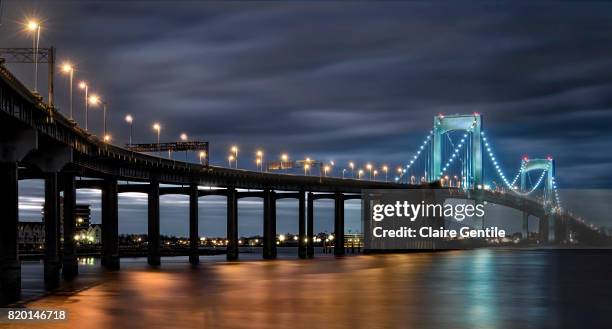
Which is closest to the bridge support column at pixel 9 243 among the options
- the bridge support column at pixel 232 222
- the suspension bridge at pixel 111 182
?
the suspension bridge at pixel 111 182

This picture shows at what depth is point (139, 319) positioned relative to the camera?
4356cm

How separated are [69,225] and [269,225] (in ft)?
247

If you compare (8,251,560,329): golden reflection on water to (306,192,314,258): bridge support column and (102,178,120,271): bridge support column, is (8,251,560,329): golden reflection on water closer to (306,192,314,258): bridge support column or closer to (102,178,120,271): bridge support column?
(102,178,120,271): bridge support column

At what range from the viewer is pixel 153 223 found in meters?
112

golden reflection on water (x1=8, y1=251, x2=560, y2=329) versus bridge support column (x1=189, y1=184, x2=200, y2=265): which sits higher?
bridge support column (x1=189, y1=184, x2=200, y2=265)

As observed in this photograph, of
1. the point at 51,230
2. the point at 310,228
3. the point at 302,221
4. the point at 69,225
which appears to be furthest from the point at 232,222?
the point at 51,230

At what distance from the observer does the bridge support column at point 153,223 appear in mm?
111938

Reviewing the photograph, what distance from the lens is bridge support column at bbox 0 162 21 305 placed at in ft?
172

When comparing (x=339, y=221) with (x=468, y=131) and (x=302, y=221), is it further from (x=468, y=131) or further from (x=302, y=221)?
(x=468, y=131)

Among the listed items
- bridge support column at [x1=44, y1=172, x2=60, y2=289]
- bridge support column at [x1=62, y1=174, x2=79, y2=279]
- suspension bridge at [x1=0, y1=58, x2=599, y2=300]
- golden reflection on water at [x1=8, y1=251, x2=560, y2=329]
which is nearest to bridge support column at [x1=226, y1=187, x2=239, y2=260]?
suspension bridge at [x1=0, y1=58, x2=599, y2=300]

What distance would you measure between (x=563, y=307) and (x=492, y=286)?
17.2m

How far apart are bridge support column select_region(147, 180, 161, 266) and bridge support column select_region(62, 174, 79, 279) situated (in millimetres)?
29795

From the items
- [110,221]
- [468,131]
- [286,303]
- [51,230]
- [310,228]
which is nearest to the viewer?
[286,303]

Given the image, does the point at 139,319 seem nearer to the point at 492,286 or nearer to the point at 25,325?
the point at 25,325
